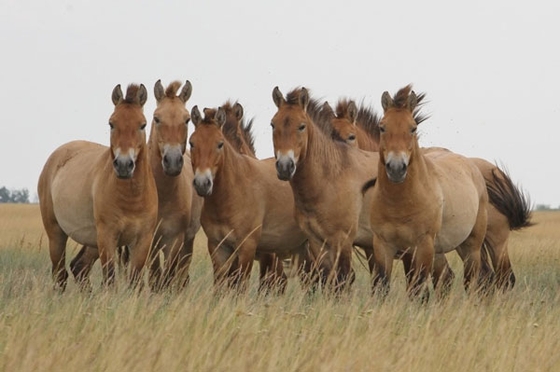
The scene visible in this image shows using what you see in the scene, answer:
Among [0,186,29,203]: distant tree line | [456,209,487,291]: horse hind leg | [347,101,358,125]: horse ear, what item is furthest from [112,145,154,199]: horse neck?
[0,186,29,203]: distant tree line

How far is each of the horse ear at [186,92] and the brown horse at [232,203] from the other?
0.13 meters

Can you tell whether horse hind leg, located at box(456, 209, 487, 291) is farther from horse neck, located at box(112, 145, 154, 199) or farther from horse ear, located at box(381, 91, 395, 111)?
horse neck, located at box(112, 145, 154, 199)

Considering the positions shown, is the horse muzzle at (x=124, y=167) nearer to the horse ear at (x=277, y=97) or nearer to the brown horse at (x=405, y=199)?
the horse ear at (x=277, y=97)

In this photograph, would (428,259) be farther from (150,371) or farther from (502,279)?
(150,371)

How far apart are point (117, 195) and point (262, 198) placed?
1642 millimetres

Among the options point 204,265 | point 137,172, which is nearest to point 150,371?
point 137,172

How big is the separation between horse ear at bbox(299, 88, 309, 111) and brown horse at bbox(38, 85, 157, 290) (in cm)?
154

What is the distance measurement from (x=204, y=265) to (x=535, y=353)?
346 inches

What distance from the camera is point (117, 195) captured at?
9133 mm

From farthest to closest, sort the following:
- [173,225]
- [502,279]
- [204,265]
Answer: [204,265]
[502,279]
[173,225]

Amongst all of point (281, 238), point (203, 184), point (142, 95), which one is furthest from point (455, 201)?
point (142, 95)

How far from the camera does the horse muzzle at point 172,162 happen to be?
29.7ft

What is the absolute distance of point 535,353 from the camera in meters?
6.54

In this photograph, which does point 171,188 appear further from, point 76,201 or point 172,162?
point 76,201
